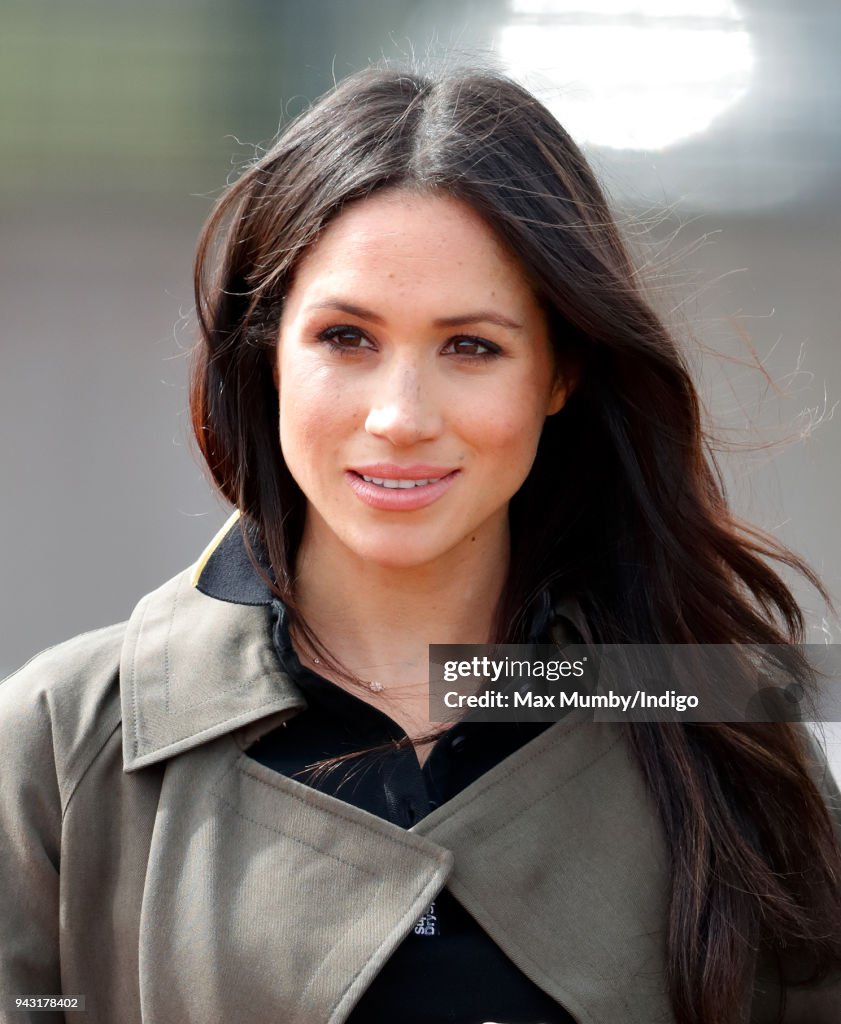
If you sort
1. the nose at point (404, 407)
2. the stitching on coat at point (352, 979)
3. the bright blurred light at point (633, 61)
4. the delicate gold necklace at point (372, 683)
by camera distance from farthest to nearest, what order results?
the bright blurred light at point (633, 61) < the delicate gold necklace at point (372, 683) < the nose at point (404, 407) < the stitching on coat at point (352, 979)

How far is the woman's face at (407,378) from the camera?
1.45 metres

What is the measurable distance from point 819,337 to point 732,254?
304mm

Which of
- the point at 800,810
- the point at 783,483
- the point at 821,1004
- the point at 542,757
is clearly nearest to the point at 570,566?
the point at 542,757

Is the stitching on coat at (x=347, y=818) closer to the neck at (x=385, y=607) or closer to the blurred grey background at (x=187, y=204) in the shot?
the neck at (x=385, y=607)

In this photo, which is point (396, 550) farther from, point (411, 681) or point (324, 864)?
point (324, 864)

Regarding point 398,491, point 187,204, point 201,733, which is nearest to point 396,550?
point 398,491

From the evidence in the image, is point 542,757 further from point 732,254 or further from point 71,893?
point 732,254

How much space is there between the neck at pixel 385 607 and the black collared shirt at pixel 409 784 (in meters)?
0.08

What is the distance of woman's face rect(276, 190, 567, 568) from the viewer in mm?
1447

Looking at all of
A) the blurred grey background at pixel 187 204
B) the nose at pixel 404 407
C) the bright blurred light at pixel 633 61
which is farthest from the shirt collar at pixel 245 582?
the bright blurred light at pixel 633 61

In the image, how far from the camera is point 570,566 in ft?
5.67

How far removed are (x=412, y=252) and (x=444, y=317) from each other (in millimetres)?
80

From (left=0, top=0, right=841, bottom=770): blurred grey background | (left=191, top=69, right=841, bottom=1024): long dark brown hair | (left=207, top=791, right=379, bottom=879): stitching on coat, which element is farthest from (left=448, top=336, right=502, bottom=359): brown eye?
(left=0, top=0, right=841, bottom=770): blurred grey background

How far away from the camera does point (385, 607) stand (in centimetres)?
162
